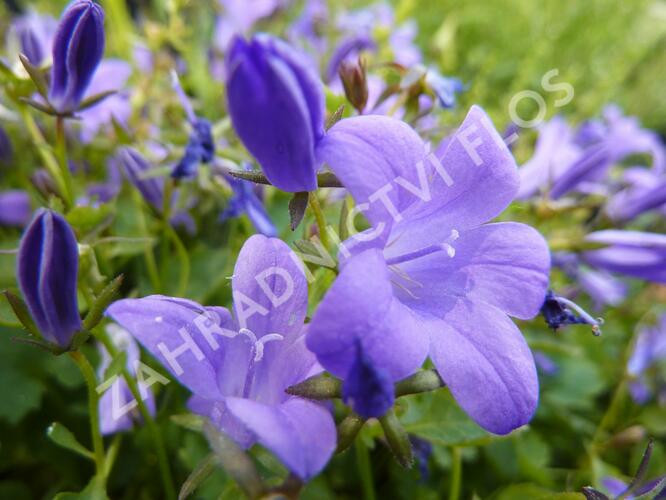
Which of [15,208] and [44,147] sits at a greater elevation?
[44,147]

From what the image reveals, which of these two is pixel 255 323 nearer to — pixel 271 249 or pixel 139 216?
pixel 271 249

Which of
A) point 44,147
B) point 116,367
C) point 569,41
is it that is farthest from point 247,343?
point 569,41

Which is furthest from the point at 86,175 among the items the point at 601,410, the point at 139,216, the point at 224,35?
the point at 601,410

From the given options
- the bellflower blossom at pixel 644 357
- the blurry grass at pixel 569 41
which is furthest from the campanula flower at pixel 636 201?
the blurry grass at pixel 569 41

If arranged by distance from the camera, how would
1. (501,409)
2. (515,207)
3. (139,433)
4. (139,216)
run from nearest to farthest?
(501,409), (515,207), (139,433), (139,216)

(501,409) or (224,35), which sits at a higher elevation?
(224,35)

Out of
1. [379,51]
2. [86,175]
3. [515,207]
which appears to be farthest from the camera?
[379,51]

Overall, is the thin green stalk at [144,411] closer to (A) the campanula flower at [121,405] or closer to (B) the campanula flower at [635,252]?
(A) the campanula flower at [121,405]

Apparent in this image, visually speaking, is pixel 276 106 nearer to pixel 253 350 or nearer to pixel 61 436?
pixel 253 350
